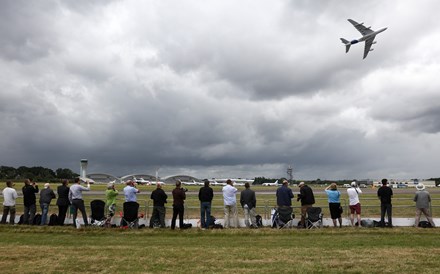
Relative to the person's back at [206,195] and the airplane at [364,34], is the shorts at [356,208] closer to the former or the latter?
the person's back at [206,195]

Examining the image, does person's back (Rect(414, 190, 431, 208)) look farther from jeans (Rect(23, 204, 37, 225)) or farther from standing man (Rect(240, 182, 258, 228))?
jeans (Rect(23, 204, 37, 225))

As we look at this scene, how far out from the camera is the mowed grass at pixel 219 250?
7824mm

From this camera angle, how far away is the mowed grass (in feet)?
25.7

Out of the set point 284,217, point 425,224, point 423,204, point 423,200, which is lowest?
point 425,224

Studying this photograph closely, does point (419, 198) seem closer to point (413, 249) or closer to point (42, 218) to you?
point (413, 249)

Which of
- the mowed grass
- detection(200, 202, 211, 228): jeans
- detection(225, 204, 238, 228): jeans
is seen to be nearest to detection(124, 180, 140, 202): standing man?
the mowed grass

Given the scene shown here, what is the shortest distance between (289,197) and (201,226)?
331 centimetres

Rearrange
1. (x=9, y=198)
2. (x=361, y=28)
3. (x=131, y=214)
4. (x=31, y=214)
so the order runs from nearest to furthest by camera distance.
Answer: (x=131, y=214) < (x=9, y=198) < (x=31, y=214) < (x=361, y=28)

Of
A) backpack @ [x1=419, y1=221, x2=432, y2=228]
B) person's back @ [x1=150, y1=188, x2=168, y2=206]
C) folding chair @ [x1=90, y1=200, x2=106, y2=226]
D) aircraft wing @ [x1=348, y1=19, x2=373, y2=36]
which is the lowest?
backpack @ [x1=419, y1=221, x2=432, y2=228]

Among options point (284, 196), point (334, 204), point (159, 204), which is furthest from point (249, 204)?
point (159, 204)

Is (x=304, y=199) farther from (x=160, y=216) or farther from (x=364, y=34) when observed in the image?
(x=364, y=34)

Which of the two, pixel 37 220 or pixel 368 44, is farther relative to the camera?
pixel 368 44

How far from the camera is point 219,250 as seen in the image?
9867 mm

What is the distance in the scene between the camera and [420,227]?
1480cm
